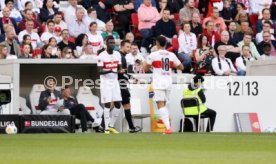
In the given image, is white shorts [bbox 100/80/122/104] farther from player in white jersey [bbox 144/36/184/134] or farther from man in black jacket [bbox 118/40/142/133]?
player in white jersey [bbox 144/36/184/134]

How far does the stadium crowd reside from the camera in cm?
2619

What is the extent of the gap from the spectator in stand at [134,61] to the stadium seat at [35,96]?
7.41 feet

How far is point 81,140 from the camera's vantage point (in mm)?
18672

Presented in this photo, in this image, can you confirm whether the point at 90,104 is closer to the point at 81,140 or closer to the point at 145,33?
the point at 145,33

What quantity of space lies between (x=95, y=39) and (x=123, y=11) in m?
2.64

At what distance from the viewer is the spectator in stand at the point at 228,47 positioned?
27.8 meters

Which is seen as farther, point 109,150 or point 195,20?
point 195,20

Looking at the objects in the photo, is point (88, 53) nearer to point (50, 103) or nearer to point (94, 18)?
point (50, 103)

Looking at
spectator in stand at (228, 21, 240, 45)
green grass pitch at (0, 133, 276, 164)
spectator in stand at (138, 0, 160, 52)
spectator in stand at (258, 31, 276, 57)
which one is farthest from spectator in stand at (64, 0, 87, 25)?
green grass pitch at (0, 133, 276, 164)

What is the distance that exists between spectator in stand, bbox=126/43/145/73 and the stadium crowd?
1.0 inches

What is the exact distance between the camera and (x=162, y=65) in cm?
2227

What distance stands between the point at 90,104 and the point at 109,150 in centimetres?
1031

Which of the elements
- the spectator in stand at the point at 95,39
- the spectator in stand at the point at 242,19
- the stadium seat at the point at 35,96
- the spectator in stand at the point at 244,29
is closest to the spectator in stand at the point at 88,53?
the spectator in stand at the point at 95,39

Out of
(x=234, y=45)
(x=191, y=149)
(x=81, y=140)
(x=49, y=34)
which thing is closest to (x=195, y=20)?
(x=234, y=45)
